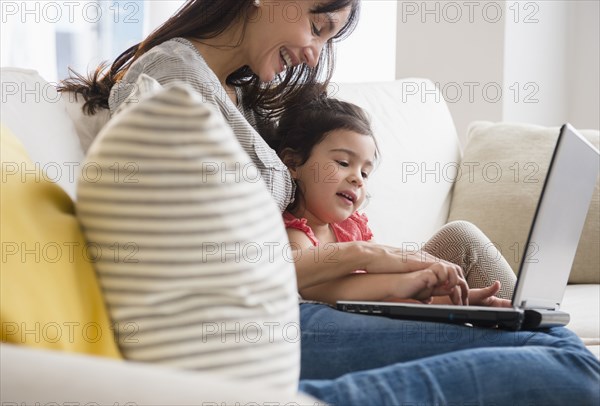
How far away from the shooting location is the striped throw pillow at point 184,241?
30.1 inches

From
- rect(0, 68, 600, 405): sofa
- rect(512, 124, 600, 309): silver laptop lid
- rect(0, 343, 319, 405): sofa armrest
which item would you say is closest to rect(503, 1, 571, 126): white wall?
rect(0, 68, 600, 405): sofa

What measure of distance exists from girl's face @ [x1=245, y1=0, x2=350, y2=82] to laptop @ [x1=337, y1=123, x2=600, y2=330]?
538 mm

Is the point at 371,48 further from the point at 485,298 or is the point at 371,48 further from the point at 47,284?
the point at 47,284

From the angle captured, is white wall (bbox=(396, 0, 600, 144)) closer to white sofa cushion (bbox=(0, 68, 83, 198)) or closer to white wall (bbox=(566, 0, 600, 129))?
white wall (bbox=(566, 0, 600, 129))

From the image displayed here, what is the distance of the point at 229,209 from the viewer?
79 cm

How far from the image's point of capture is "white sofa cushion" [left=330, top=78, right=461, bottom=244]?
7.37 ft

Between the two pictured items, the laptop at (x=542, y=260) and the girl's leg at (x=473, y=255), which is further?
the girl's leg at (x=473, y=255)

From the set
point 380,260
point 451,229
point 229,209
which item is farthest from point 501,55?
point 229,209

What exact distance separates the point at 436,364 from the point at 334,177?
2.38 feet

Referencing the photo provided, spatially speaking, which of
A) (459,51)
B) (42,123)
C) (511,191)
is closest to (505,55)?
(459,51)

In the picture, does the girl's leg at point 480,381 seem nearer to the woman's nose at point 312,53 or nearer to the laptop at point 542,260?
the laptop at point 542,260

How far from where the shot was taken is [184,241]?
30.5 inches

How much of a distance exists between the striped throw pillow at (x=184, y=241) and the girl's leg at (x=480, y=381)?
0.14 meters

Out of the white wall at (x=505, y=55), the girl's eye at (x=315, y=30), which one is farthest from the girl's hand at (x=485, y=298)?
the white wall at (x=505, y=55)
